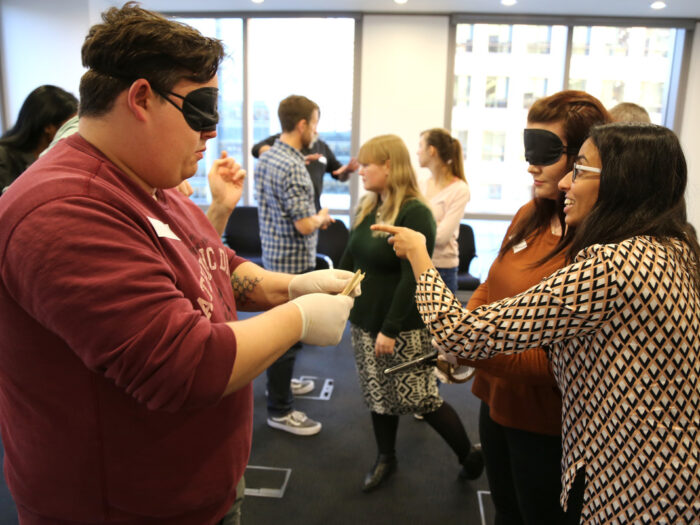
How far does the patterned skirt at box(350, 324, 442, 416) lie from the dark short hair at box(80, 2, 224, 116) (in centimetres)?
166

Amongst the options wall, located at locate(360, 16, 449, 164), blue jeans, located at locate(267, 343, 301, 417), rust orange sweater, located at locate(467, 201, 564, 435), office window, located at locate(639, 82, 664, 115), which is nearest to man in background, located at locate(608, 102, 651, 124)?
rust orange sweater, located at locate(467, 201, 564, 435)

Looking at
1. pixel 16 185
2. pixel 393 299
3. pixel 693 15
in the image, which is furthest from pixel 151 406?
pixel 693 15

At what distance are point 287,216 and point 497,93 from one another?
3.73 meters

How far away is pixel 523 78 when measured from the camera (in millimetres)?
5547

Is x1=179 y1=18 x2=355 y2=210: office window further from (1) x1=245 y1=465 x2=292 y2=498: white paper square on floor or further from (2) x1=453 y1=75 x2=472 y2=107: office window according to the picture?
(1) x1=245 y1=465 x2=292 y2=498: white paper square on floor

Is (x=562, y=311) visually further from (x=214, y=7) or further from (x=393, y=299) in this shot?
(x=214, y=7)

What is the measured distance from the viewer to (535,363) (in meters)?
1.33

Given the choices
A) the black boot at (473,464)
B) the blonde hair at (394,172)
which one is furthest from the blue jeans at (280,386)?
the black boot at (473,464)

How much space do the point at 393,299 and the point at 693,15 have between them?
17.1 ft

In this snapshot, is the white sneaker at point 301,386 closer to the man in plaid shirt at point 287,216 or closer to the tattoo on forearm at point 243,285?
the man in plaid shirt at point 287,216

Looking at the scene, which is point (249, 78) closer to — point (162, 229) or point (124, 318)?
point (162, 229)

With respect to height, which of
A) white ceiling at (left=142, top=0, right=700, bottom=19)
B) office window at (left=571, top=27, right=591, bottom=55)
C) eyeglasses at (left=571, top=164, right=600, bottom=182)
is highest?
white ceiling at (left=142, top=0, right=700, bottom=19)

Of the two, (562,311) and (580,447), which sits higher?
(562,311)

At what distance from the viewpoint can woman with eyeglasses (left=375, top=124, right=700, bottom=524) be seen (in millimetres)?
971
